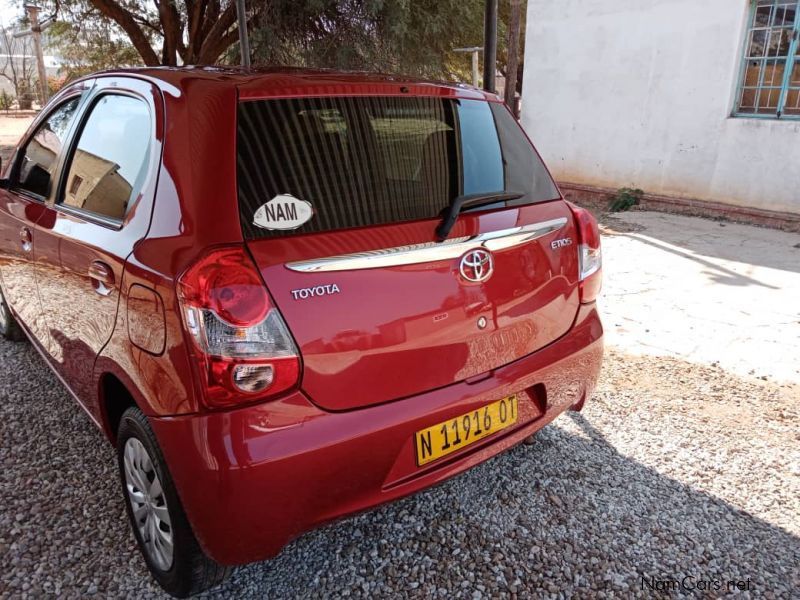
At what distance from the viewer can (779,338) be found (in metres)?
4.32

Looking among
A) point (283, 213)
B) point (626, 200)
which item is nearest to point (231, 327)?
point (283, 213)

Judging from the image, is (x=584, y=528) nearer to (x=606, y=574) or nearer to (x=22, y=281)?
(x=606, y=574)

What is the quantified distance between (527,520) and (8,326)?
3.68 metres

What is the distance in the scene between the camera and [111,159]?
232 centimetres

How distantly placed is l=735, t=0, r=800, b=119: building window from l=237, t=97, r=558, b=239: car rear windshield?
286 inches

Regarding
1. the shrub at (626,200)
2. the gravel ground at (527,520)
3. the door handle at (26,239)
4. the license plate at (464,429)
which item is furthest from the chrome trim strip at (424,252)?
the shrub at (626,200)

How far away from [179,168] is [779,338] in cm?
414

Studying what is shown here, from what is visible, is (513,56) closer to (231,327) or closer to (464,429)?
(464,429)

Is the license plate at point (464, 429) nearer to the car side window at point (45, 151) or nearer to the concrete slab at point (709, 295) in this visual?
the car side window at point (45, 151)

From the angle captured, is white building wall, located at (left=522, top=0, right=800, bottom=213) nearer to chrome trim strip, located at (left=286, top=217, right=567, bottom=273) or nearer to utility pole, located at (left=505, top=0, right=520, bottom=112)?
utility pole, located at (left=505, top=0, right=520, bottom=112)

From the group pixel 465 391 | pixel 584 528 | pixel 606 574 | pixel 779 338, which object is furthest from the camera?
pixel 779 338

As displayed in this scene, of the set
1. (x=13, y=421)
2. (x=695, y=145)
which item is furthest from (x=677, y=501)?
(x=695, y=145)

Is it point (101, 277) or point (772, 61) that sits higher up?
point (772, 61)

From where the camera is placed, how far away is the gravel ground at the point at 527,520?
2.21m
